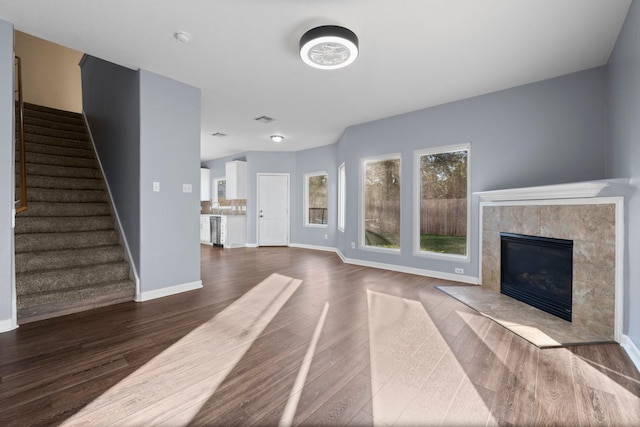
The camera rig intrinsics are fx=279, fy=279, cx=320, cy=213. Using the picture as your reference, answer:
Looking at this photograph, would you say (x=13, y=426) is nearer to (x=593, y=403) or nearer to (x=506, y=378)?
(x=506, y=378)

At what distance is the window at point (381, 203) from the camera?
4961 mm

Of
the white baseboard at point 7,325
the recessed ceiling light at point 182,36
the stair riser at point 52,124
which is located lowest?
the white baseboard at point 7,325

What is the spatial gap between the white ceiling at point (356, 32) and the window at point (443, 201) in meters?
0.90

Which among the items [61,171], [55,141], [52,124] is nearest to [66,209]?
[61,171]

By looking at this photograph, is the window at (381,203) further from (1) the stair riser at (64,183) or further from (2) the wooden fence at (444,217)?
(1) the stair riser at (64,183)

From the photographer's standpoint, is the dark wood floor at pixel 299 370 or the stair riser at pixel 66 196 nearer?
the dark wood floor at pixel 299 370

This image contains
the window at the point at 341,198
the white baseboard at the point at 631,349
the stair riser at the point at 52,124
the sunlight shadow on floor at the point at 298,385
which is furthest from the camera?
the window at the point at 341,198

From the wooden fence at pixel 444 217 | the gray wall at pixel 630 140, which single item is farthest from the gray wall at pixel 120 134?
the gray wall at pixel 630 140

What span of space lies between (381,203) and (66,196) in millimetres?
4768

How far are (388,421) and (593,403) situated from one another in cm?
122

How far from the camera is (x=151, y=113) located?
327cm

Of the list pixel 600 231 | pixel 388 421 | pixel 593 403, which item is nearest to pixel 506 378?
pixel 593 403

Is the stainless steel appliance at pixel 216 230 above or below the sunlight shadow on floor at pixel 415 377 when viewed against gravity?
above

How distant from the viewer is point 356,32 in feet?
8.39
